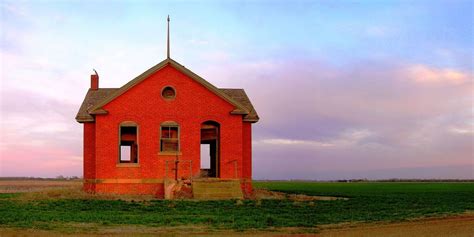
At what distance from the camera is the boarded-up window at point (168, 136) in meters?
34.7

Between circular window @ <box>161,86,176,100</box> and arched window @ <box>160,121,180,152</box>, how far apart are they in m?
1.42

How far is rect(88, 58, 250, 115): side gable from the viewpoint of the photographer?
3412 centimetres

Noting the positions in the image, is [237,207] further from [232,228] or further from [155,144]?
[155,144]

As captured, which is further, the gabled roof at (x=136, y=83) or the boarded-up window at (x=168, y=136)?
the boarded-up window at (x=168, y=136)

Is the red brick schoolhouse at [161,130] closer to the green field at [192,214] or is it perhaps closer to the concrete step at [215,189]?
the concrete step at [215,189]

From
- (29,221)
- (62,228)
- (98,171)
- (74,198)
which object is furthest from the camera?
(98,171)

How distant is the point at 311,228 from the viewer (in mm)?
17922

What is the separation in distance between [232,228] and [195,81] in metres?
18.1

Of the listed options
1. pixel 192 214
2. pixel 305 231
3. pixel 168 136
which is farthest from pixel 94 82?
pixel 305 231

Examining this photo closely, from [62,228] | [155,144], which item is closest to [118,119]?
[155,144]

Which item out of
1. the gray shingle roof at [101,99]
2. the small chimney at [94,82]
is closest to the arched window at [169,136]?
the gray shingle roof at [101,99]

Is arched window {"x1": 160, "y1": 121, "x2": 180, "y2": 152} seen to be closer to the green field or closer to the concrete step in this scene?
the concrete step

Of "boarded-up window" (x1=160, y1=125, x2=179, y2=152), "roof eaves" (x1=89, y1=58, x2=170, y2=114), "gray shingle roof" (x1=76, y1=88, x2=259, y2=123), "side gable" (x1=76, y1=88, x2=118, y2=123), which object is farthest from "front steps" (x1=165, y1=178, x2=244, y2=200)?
"side gable" (x1=76, y1=88, x2=118, y2=123)

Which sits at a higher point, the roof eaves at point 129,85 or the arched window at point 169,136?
the roof eaves at point 129,85
